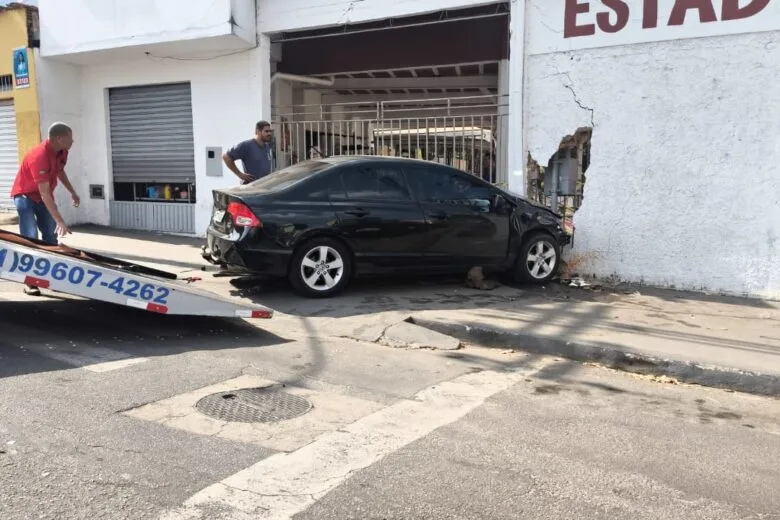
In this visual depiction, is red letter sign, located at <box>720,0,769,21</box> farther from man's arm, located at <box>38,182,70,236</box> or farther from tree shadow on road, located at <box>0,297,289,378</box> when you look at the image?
man's arm, located at <box>38,182,70,236</box>

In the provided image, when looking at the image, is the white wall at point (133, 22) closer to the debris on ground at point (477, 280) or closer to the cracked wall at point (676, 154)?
the cracked wall at point (676, 154)

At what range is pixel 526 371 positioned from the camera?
549 cm

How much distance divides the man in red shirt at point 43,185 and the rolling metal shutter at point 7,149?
726 cm

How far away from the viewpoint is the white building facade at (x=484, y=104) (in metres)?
8.10

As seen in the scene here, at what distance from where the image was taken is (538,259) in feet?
27.7

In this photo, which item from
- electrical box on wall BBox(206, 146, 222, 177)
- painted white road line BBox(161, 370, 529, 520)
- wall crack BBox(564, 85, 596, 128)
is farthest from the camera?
electrical box on wall BBox(206, 146, 222, 177)

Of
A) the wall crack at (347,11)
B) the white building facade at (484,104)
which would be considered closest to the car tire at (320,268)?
the white building facade at (484,104)

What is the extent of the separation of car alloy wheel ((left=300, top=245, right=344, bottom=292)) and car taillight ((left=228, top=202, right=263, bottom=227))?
2.18ft

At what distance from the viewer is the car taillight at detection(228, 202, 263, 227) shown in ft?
22.6

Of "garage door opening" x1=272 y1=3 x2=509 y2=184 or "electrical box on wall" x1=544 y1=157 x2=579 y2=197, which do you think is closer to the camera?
"electrical box on wall" x1=544 y1=157 x2=579 y2=197

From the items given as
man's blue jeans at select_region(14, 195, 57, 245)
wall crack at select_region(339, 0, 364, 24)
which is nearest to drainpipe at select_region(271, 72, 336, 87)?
wall crack at select_region(339, 0, 364, 24)

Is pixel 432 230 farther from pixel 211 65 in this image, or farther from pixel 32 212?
pixel 211 65

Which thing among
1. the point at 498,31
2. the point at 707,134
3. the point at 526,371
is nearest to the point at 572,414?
the point at 526,371

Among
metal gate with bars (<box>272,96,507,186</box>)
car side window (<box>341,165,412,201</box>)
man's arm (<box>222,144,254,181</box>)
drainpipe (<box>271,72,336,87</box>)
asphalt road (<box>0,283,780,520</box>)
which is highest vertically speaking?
drainpipe (<box>271,72,336,87</box>)
